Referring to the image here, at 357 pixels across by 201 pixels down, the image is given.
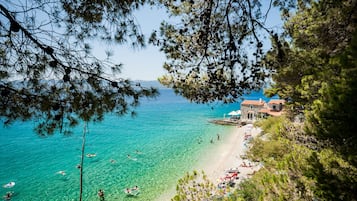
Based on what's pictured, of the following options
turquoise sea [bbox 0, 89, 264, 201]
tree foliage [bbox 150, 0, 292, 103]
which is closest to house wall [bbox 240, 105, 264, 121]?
turquoise sea [bbox 0, 89, 264, 201]

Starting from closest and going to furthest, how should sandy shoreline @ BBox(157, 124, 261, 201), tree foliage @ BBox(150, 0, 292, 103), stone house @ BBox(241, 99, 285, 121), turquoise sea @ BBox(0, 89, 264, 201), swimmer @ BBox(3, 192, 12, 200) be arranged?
tree foliage @ BBox(150, 0, 292, 103) → swimmer @ BBox(3, 192, 12, 200) → turquoise sea @ BBox(0, 89, 264, 201) → sandy shoreline @ BBox(157, 124, 261, 201) → stone house @ BBox(241, 99, 285, 121)

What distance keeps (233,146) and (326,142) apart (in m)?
25.3

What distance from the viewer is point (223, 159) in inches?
985

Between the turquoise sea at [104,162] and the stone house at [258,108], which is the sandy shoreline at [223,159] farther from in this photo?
the stone house at [258,108]

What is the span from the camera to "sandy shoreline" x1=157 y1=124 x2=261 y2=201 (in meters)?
19.8

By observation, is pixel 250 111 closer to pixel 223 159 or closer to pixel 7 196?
pixel 223 159

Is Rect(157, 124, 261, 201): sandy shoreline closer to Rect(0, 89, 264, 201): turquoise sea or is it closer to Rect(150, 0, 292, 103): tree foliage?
Rect(0, 89, 264, 201): turquoise sea

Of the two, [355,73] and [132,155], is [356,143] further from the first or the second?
[132,155]

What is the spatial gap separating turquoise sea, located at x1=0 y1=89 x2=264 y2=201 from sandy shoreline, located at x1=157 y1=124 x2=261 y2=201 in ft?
3.31

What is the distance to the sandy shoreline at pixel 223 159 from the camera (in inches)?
778

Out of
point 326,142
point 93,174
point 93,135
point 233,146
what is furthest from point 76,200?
point 93,135

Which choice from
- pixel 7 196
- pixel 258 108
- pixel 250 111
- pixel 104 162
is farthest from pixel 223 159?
pixel 250 111

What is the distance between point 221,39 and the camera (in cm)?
412

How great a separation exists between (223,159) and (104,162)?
42.9 feet
